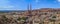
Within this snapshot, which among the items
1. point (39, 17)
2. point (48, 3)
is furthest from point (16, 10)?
point (48, 3)

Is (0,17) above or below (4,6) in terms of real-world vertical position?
below

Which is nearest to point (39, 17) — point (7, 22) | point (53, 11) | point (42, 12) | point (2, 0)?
point (42, 12)

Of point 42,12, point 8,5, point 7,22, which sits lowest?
point 7,22

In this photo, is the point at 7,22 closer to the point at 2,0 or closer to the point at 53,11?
the point at 2,0

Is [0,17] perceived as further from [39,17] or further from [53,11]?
[53,11]

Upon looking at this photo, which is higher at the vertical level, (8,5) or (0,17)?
(8,5)

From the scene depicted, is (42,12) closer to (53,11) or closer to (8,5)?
(53,11)

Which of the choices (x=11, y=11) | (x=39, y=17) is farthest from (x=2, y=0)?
(x=39, y=17)
